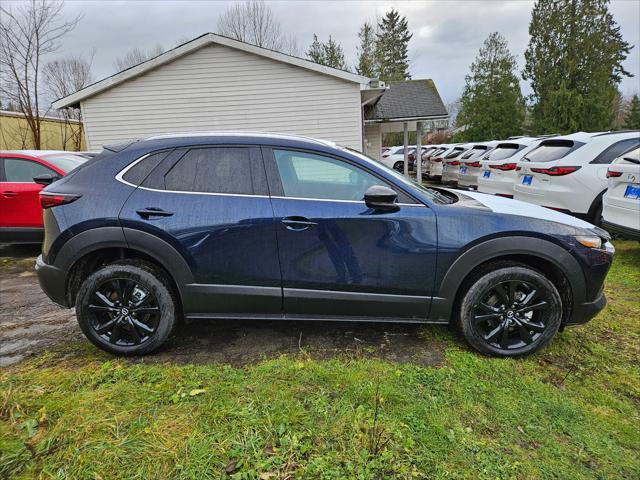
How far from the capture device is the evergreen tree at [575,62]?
23.2 m

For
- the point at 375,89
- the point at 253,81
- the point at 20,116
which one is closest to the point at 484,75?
the point at 375,89

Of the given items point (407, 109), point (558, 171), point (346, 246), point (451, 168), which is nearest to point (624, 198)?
point (558, 171)

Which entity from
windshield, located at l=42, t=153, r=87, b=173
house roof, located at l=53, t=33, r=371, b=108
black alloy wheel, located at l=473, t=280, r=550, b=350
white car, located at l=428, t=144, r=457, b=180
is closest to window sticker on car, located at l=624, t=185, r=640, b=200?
black alloy wheel, located at l=473, t=280, r=550, b=350

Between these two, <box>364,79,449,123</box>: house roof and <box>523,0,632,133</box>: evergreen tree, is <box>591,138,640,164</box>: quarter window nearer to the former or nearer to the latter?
<box>364,79,449,123</box>: house roof

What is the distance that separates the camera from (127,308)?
9.34ft

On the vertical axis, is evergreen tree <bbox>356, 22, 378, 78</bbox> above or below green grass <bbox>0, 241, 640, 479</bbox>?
above

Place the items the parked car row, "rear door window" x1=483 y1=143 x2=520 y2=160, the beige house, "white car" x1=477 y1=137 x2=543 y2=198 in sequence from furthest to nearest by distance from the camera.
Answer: the beige house < "rear door window" x1=483 y1=143 x2=520 y2=160 < "white car" x1=477 y1=137 x2=543 y2=198 < the parked car row

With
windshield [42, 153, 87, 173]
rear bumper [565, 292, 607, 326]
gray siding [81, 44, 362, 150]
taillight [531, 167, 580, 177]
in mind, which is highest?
gray siding [81, 44, 362, 150]

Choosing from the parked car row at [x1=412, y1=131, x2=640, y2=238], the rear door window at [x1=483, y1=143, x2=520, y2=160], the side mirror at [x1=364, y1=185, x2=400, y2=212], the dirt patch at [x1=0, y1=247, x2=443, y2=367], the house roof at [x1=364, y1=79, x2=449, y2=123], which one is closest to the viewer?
the side mirror at [x1=364, y1=185, x2=400, y2=212]

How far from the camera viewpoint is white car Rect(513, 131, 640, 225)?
544 cm

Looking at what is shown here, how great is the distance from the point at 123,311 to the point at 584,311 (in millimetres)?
3383

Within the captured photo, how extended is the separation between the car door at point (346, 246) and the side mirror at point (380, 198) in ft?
0.17

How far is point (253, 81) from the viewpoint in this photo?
33.5ft

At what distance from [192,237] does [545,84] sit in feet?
93.0
